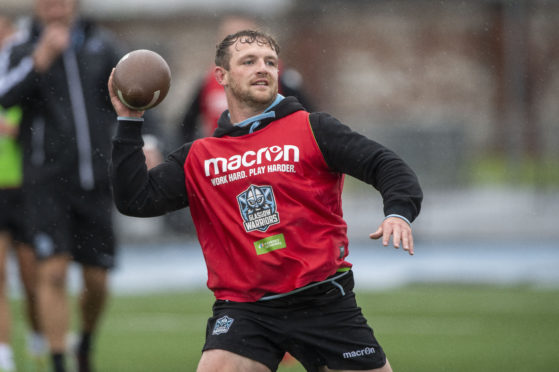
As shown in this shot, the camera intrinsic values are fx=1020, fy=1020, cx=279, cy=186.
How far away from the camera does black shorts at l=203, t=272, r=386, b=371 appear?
4219 millimetres

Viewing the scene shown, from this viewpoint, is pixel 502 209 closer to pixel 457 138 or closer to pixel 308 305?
pixel 457 138

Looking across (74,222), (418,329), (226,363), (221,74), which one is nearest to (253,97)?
(221,74)

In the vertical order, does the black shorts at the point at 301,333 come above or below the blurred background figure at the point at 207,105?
below

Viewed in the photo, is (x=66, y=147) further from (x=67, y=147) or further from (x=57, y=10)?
(x=57, y=10)

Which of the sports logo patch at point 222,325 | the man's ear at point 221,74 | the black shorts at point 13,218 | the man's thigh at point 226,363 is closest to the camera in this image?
the man's thigh at point 226,363

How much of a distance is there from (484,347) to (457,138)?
9061 mm

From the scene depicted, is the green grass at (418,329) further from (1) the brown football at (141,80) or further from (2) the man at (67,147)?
(1) the brown football at (141,80)

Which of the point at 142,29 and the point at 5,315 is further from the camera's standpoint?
the point at 142,29

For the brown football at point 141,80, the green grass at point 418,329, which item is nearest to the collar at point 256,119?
the brown football at point 141,80

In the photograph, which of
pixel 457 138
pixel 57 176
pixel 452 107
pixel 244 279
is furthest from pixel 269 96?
pixel 452 107

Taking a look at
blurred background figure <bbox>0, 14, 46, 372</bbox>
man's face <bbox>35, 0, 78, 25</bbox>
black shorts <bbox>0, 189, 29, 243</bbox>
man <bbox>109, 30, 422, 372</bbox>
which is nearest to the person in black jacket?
man's face <bbox>35, 0, 78, 25</bbox>

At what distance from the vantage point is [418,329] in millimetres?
9148

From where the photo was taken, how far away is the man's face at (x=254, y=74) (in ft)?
14.6

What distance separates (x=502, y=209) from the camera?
17.0 m
